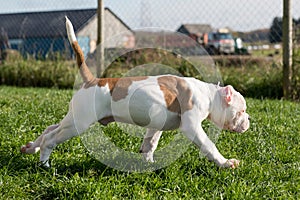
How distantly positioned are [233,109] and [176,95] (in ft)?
1.31

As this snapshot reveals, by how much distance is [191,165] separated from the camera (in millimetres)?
2947

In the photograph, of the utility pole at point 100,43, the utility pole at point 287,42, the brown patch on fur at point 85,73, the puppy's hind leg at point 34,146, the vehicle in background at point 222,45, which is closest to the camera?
the brown patch on fur at point 85,73

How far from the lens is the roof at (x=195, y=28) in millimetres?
8859

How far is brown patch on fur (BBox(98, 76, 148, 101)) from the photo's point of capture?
2.64m

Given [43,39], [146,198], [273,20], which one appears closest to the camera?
[146,198]

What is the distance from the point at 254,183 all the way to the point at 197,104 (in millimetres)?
542

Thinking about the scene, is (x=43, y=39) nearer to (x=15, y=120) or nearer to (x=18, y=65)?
(x=18, y=65)

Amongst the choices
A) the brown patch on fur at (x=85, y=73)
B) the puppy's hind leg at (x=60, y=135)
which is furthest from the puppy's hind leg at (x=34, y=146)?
the brown patch on fur at (x=85, y=73)

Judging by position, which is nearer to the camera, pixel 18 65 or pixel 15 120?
pixel 15 120

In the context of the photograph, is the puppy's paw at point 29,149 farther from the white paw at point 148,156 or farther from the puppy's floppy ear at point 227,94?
the puppy's floppy ear at point 227,94

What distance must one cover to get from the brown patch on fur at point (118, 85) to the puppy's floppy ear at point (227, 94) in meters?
0.47

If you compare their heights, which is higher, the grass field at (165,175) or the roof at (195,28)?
the roof at (195,28)

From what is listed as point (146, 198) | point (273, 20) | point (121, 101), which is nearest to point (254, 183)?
point (146, 198)

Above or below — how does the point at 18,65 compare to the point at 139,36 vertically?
below
